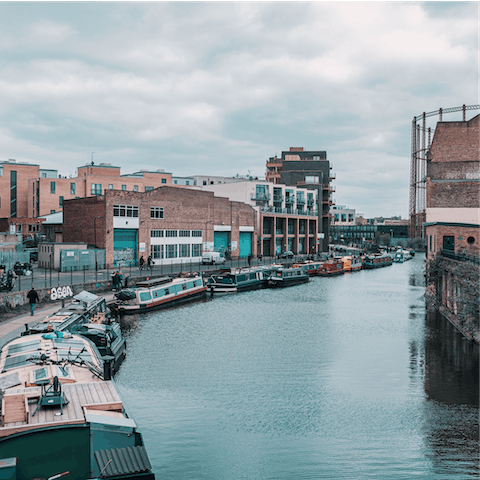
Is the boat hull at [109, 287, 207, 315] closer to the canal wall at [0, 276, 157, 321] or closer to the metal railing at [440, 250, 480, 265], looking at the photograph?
the canal wall at [0, 276, 157, 321]

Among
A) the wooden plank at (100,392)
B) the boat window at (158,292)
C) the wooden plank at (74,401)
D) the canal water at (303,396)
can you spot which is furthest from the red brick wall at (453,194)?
the wooden plank at (74,401)

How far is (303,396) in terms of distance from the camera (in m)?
18.0

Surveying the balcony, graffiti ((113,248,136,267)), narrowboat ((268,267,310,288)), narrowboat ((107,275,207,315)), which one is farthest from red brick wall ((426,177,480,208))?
the balcony

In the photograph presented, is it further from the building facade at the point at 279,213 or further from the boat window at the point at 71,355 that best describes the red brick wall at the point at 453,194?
the boat window at the point at 71,355

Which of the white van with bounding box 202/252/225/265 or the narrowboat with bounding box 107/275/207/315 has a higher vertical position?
the white van with bounding box 202/252/225/265

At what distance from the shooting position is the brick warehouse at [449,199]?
35.8 meters

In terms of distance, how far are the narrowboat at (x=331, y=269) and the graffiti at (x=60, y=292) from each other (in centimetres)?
3881

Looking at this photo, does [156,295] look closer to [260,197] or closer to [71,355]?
[71,355]

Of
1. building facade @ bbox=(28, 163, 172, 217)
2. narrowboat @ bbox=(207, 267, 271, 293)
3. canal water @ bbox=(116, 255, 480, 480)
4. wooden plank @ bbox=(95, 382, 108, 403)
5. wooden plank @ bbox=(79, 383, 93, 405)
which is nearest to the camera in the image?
wooden plank @ bbox=(79, 383, 93, 405)

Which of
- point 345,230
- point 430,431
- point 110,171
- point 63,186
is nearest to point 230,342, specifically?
point 430,431

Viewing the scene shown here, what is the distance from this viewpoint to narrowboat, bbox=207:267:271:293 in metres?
45.7

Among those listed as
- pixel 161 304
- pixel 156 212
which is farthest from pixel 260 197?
pixel 161 304

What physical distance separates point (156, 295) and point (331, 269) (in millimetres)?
35348

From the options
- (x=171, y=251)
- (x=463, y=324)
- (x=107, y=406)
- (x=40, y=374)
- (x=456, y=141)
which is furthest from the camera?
(x=171, y=251)
